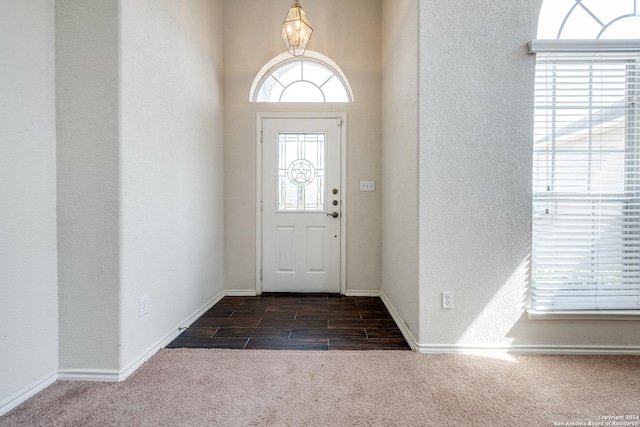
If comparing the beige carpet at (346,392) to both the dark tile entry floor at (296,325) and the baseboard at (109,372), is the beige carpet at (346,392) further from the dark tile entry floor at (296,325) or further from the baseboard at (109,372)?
the dark tile entry floor at (296,325)

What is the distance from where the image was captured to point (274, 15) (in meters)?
3.30

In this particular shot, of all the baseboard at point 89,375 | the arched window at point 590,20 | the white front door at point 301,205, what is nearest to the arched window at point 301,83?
the white front door at point 301,205

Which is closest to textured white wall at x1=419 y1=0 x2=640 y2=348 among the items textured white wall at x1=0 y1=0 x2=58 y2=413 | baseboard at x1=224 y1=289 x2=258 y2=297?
baseboard at x1=224 y1=289 x2=258 y2=297

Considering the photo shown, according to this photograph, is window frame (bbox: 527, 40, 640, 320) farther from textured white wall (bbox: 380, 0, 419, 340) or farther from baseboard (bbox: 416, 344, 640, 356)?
textured white wall (bbox: 380, 0, 419, 340)

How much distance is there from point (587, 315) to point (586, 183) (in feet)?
2.92

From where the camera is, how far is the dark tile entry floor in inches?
86.0

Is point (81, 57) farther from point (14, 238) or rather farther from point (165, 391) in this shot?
point (165, 391)

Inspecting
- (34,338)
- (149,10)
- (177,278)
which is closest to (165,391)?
(34,338)

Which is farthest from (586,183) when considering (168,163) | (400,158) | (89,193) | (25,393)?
(25,393)

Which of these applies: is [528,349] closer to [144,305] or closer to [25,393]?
[144,305]

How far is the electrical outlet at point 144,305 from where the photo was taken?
6.23 ft

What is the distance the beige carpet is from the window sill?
254 mm

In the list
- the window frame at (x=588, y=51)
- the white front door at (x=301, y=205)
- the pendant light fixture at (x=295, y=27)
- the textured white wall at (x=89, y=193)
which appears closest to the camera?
the textured white wall at (x=89, y=193)

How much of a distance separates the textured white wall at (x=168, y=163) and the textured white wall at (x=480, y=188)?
5.96ft
